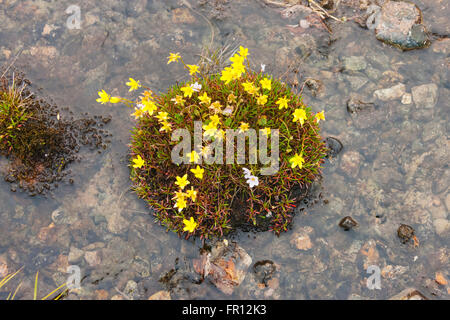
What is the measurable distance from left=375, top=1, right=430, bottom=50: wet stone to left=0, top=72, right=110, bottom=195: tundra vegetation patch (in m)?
5.69

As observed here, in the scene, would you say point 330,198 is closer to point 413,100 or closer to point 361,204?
point 361,204

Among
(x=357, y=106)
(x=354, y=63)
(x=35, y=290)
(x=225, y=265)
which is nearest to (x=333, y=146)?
(x=357, y=106)

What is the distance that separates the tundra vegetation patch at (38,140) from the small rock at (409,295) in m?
5.56

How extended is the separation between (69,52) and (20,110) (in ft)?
5.30

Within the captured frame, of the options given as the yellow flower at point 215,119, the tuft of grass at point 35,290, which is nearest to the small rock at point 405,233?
the yellow flower at point 215,119

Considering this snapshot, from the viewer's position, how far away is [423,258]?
20.4ft

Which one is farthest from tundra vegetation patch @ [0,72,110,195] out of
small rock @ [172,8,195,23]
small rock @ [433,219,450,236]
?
small rock @ [433,219,450,236]

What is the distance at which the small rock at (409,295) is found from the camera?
595 cm

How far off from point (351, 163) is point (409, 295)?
229 cm

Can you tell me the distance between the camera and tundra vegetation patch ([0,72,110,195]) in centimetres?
670

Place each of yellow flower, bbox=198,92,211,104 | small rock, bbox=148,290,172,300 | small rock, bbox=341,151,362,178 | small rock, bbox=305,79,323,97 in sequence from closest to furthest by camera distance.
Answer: yellow flower, bbox=198,92,211,104 → small rock, bbox=148,290,172,300 → small rock, bbox=341,151,362,178 → small rock, bbox=305,79,323,97

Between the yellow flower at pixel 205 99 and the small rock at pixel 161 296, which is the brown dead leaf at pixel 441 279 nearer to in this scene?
the small rock at pixel 161 296

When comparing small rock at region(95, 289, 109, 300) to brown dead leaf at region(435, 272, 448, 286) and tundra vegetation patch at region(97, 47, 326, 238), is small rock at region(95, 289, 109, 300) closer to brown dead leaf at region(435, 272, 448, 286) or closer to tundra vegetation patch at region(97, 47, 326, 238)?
tundra vegetation patch at region(97, 47, 326, 238)

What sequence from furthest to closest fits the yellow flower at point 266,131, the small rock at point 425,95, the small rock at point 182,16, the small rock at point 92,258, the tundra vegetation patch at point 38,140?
the small rock at point 182,16 → the small rock at point 425,95 → the tundra vegetation patch at point 38,140 → the small rock at point 92,258 → the yellow flower at point 266,131
